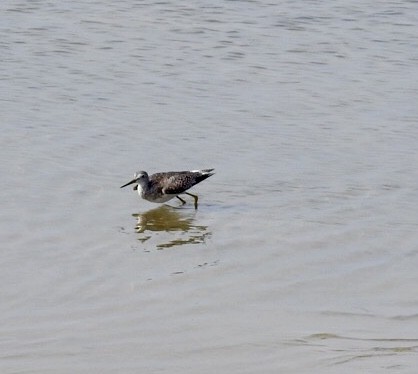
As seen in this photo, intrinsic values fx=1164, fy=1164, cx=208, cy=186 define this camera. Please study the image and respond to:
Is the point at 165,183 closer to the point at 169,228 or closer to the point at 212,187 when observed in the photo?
the point at 169,228

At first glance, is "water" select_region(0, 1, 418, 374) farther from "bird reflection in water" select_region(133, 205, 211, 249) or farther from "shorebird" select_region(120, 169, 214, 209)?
"shorebird" select_region(120, 169, 214, 209)

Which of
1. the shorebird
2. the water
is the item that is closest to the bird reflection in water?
the water

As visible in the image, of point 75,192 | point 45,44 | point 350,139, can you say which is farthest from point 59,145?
point 45,44

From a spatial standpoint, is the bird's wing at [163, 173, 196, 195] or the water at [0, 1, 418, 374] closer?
the water at [0, 1, 418, 374]

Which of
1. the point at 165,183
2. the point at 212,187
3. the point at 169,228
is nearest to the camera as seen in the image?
the point at 169,228

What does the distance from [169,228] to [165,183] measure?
1.77ft

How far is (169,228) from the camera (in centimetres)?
1061

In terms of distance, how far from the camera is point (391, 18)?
18.8 m

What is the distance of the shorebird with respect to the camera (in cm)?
1081

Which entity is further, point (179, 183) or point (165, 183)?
point (179, 183)

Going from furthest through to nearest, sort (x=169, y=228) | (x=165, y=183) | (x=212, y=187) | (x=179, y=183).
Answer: (x=212, y=187), (x=179, y=183), (x=165, y=183), (x=169, y=228)

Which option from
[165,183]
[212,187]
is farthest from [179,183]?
[212,187]

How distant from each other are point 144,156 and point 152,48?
16.2ft

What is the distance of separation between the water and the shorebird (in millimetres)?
211
